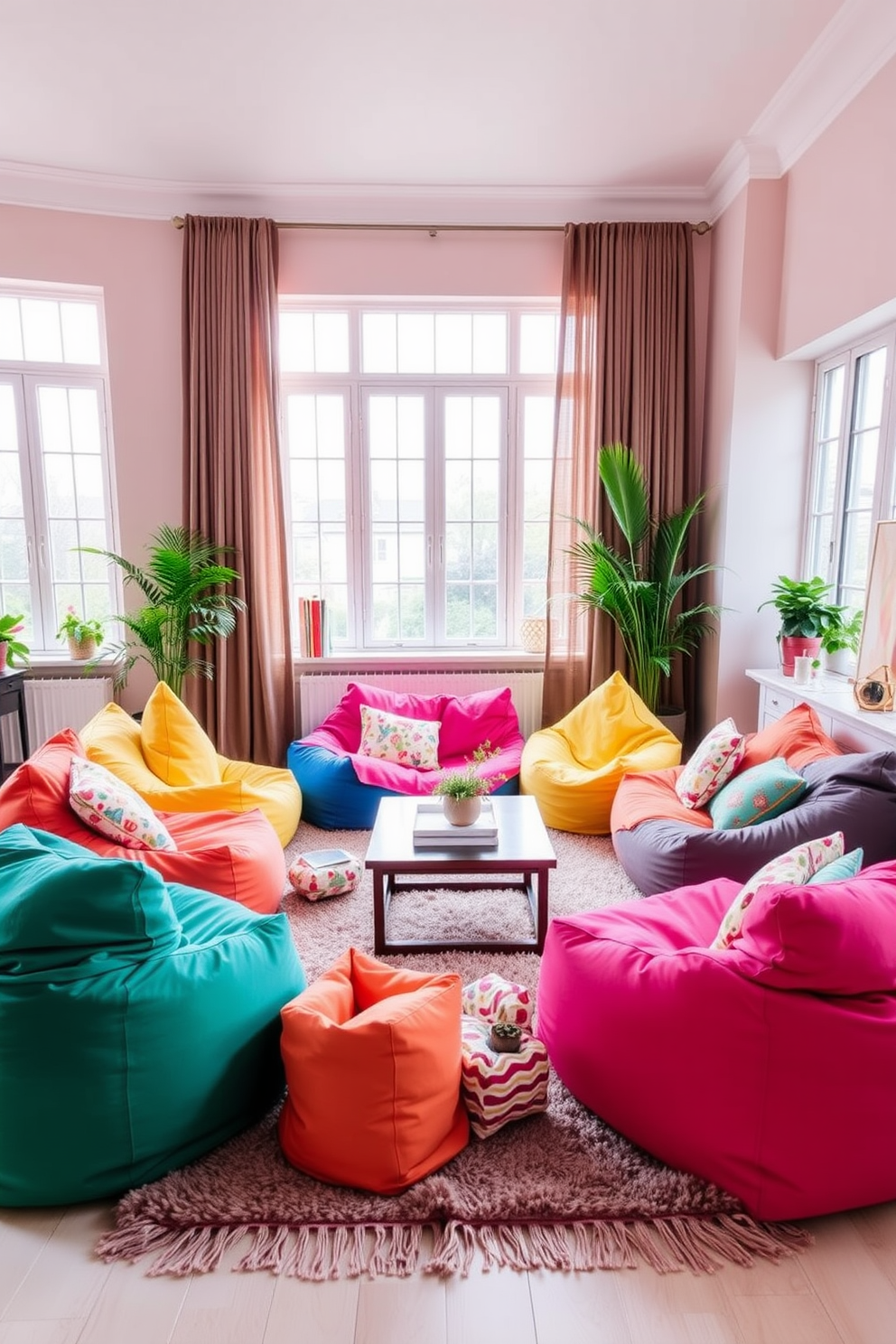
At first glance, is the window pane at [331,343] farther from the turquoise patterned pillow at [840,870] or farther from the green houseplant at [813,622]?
the turquoise patterned pillow at [840,870]

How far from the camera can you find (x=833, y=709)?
2822 millimetres

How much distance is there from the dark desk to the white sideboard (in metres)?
3.62

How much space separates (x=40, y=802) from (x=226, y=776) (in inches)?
51.9

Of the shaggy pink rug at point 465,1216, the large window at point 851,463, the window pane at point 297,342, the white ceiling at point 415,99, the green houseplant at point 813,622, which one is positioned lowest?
the shaggy pink rug at point 465,1216

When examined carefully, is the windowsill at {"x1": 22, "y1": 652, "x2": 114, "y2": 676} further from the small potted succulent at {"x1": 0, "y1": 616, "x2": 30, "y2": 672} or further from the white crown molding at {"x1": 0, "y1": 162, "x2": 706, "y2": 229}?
the white crown molding at {"x1": 0, "y1": 162, "x2": 706, "y2": 229}

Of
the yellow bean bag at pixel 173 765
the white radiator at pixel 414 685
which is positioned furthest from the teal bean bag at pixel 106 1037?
the white radiator at pixel 414 685

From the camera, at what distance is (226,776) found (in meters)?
3.53

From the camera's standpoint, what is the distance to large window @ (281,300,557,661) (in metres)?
4.32

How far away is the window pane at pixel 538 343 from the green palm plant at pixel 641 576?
683 millimetres

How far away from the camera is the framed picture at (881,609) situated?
9.24 feet

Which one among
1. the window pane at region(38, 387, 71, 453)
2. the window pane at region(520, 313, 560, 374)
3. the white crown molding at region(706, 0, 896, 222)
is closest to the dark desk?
the window pane at region(38, 387, 71, 453)

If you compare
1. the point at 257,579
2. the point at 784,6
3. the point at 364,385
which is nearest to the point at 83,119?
the point at 364,385

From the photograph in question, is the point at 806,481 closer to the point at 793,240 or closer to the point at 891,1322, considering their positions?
the point at 793,240

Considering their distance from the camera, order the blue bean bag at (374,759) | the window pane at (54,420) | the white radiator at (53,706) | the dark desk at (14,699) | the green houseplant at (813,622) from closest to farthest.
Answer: the green houseplant at (813,622) → the blue bean bag at (374,759) → the dark desk at (14,699) → the white radiator at (53,706) → the window pane at (54,420)
